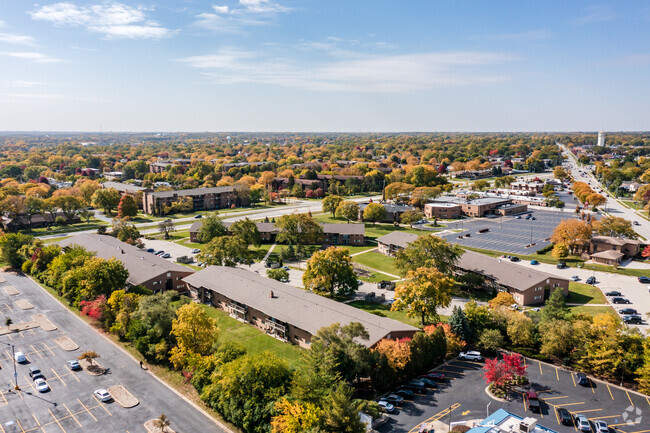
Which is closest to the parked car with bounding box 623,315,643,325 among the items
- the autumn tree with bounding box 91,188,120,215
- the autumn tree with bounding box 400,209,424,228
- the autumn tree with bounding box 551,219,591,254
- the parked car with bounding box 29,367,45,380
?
the autumn tree with bounding box 551,219,591,254

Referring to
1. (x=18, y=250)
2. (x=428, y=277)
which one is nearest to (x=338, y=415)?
(x=428, y=277)

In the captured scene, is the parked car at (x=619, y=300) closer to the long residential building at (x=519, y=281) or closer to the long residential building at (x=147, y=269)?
the long residential building at (x=519, y=281)

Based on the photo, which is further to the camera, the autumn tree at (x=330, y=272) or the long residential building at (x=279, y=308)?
the autumn tree at (x=330, y=272)

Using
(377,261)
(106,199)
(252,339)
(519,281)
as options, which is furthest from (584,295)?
(106,199)

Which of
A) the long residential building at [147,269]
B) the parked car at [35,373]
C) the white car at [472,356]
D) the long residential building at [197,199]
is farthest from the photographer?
the long residential building at [197,199]

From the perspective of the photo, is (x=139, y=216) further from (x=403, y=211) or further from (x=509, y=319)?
(x=509, y=319)

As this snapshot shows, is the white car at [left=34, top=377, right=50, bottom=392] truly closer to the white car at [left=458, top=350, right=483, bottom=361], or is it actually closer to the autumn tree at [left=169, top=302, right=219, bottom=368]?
the autumn tree at [left=169, top=302, right=219, bottom=368]

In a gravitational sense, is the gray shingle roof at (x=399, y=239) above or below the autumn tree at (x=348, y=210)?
below

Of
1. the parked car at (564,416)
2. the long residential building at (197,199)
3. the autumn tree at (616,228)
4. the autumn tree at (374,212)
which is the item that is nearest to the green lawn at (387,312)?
the parked car at (564,416)
